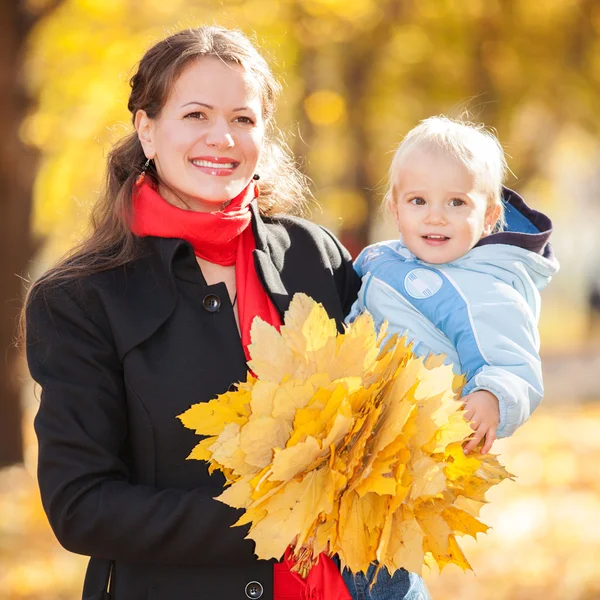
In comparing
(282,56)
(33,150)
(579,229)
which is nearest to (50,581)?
(33,150)

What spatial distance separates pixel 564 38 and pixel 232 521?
428 inches

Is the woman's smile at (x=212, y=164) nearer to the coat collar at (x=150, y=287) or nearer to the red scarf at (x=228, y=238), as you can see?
the red scarf at (x=228, y=238)

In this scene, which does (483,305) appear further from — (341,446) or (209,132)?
(209,132)

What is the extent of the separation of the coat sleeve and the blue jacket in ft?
2.48

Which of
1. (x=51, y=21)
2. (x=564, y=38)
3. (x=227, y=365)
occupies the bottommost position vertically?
(x=227, y=365)

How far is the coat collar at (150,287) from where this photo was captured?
274 centimetres

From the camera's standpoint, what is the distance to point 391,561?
2299 mm

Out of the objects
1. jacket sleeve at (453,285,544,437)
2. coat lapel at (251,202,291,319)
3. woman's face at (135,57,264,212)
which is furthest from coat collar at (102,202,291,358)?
jacket sleeve at (453,285,544,437)

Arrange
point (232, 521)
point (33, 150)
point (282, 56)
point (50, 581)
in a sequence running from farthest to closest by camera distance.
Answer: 1. point (282, 56)
2. point (33, 150)
3. point (50, 581)
4. point (232, 521)

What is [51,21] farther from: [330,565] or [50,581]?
[330,565]

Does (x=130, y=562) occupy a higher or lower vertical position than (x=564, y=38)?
lower

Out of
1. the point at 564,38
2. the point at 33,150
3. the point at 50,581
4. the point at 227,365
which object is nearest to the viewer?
the point at 227,365

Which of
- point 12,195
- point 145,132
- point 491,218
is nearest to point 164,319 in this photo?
point 145,132

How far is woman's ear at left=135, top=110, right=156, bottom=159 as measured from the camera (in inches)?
121
